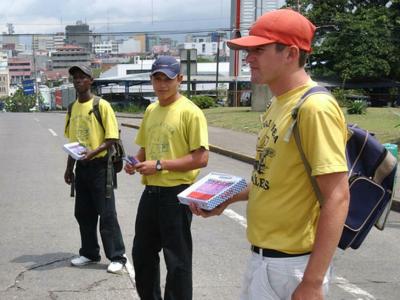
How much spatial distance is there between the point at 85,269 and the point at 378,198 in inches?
142

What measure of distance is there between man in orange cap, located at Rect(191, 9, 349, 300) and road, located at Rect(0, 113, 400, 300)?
2401 mm

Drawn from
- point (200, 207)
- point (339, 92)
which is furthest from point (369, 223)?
point (339, 92)

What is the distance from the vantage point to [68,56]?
165 metres

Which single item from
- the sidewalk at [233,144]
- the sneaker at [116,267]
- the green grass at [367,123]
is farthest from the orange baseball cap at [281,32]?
the green grass at [367,123]

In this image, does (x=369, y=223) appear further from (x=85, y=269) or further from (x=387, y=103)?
(x=387, y=103)

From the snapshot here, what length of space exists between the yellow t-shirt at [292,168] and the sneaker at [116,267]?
116 inches

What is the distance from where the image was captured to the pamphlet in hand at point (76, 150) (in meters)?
4.91

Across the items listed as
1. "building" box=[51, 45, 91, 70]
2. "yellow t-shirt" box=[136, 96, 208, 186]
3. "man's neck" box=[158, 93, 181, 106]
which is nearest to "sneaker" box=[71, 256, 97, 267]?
"yellow t-shirt" box=[136, 96, 208, 186]

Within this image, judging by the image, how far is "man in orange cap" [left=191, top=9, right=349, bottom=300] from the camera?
2037 mm

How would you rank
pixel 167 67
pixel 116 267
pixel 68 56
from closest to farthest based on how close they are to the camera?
pixel 167 67 < pixel 116 267 < pixel 68 56

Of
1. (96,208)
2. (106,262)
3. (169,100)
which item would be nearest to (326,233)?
(169,100)

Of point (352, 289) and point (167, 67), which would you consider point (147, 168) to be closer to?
point (167, 67)

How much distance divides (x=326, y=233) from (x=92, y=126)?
3.44 metres

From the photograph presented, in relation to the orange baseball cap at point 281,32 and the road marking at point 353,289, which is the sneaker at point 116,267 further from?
the orange baseball cap at point 281,32
